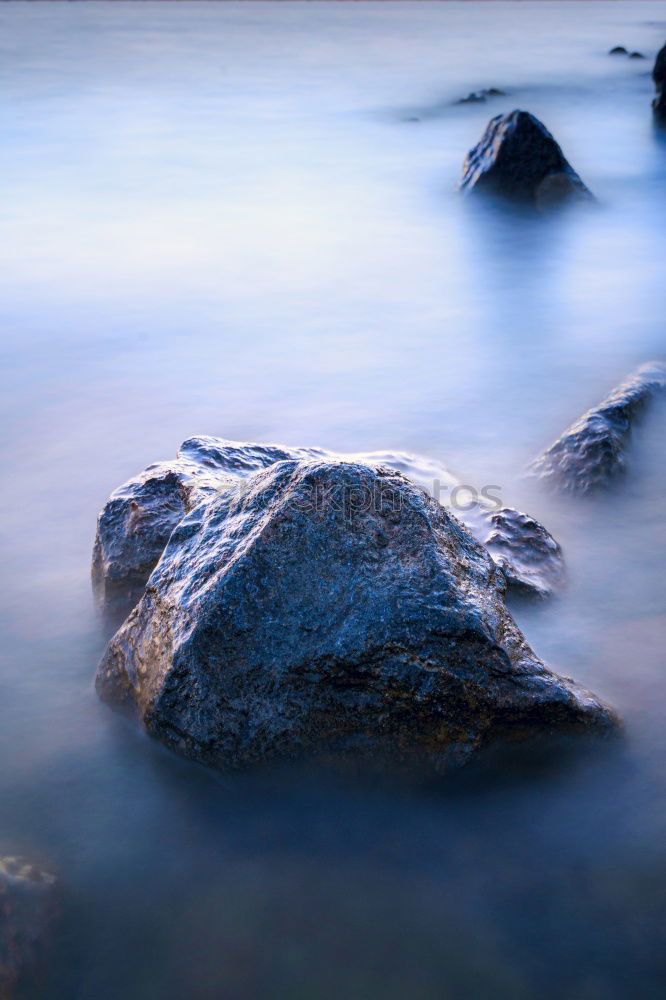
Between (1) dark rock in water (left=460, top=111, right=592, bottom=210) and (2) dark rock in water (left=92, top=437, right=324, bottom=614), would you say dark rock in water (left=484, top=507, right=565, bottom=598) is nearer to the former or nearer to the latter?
(2) dark rock in water (left=92, top=437, right=324, bottom=614)

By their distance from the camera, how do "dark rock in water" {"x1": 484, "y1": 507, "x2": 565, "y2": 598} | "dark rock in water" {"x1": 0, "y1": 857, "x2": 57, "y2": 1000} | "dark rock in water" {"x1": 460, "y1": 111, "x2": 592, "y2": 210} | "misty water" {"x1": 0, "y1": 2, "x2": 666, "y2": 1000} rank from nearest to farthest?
"dark rock in water" {"x1": 0, "y1": 857, "x2": 57, "y2": 1000} < "misty water" {"x1": 0, "y1": 2, "x2": 666, "y2": 1000} < "dark rock in water" {"x1": 484, "y1": 507, "x2": 565, "y2": 598} < "dark rock in water" {"x1": 460, "y1": 111, "x2": 592, "y2": 210}

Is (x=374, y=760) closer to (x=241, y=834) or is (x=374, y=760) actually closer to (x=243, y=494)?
(x=241, y=834)

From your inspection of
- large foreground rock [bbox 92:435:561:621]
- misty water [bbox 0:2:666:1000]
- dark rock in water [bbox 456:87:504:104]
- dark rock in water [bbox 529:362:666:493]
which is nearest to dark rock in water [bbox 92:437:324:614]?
large foreground rock [bbox 92:435:561:621]

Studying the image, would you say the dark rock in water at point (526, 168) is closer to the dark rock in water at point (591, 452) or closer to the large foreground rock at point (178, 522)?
the dark rock in water at point (591, 452)

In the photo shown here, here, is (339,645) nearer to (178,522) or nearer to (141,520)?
(178,522)

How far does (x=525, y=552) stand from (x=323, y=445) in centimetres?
187

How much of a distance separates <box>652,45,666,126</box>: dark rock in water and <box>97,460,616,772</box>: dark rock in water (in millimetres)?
14889

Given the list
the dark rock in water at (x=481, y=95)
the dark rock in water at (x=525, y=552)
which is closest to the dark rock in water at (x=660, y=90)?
the dark rock in water at (x=481, y=95)

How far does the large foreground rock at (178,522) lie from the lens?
3529mm

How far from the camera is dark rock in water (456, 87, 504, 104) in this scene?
658 inches

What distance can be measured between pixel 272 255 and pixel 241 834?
7.42 metres

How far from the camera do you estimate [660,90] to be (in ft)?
50.0

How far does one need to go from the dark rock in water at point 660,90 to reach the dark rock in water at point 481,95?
317cm

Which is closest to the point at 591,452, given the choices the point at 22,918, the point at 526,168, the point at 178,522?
the point at 178,522
